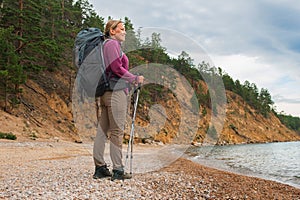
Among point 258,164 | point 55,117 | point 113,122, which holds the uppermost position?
point 113,122

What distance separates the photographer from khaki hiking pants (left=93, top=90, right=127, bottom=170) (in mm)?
5336

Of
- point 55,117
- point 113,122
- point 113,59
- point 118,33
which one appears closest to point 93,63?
point 113,59

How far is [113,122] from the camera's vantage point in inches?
212

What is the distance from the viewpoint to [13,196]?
459cm

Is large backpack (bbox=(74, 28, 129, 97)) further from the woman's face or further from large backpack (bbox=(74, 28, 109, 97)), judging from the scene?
the woman's face

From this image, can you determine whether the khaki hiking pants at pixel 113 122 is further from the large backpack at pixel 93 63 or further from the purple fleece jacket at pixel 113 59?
the purple fleece jacket at pixel 113 59

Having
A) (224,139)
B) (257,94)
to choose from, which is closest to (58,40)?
(224,139)

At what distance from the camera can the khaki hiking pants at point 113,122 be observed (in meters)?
5.34

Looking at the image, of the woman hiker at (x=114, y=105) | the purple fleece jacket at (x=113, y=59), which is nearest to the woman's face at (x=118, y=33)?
the woman hiker at (x=114, y=105)

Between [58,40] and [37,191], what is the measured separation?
28.5m

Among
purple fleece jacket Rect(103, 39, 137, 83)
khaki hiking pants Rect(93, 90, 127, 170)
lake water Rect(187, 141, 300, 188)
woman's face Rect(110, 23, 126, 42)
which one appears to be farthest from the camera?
lake water Rect(187, 141, 300, 188)

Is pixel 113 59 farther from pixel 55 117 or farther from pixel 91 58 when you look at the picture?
pixel 55 117

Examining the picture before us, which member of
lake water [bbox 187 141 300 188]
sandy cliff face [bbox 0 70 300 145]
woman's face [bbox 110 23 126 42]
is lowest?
lake water [bbox 187 141 300 188]

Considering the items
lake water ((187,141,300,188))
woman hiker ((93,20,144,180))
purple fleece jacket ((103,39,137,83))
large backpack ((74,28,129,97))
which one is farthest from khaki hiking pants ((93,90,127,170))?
lake water ((187,141,300,188))
